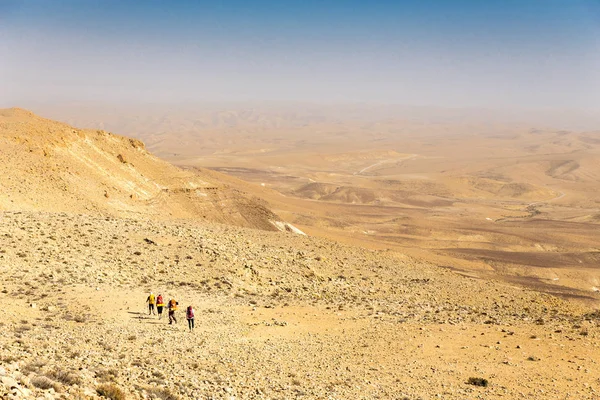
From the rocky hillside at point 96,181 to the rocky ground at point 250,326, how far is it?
18.1 feet

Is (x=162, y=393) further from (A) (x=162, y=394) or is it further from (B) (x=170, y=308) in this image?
(B) (x=170, y=308)

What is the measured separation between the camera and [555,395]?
10.8 m

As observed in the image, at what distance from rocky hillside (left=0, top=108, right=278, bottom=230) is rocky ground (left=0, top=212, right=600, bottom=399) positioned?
18.1 ft

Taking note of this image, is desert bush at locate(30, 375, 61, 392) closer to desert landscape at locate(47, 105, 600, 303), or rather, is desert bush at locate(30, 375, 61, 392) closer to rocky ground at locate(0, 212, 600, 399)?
rocky ground at locate(0, 212, 600, 399)

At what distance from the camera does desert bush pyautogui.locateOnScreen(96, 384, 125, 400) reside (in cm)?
784

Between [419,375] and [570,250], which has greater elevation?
[419,375]

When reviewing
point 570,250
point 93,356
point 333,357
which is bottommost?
point 570,250

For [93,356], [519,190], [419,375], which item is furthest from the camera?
[519,190]

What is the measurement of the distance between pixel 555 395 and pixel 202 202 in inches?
1243

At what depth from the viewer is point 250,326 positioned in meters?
14.6

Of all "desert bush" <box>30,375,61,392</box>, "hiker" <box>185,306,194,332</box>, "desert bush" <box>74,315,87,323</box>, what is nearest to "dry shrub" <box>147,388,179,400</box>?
"desert bush" <box>30,375,61,392</box>

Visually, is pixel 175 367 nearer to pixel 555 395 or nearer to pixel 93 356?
pixel 93 356

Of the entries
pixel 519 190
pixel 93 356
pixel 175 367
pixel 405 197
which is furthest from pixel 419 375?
pixel 519 190

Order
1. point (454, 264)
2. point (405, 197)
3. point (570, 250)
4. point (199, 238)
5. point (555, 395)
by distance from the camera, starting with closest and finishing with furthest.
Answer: point (555, 395) < point (199, 238) < point (454, 264) < point (570, 250) < point (405, 197)
